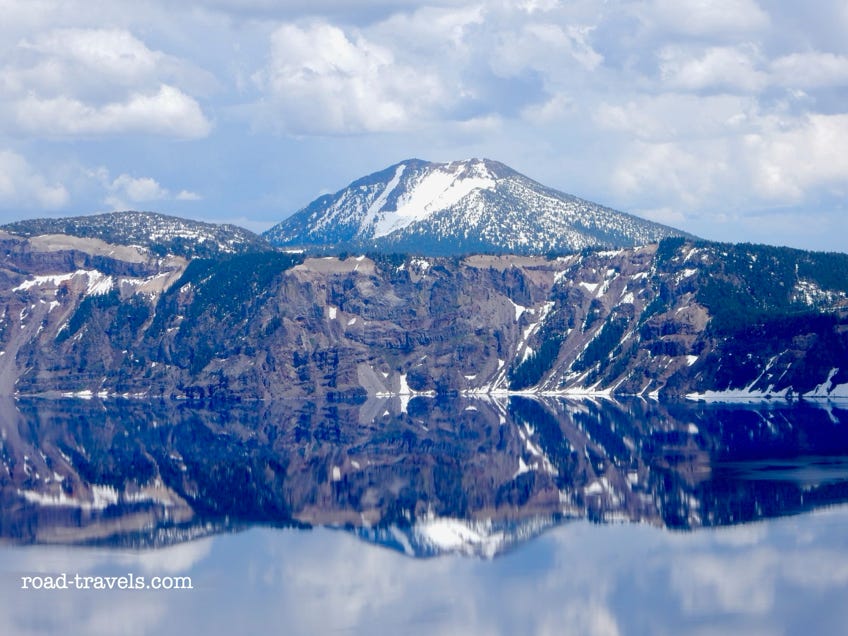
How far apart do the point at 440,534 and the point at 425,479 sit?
30.5 m

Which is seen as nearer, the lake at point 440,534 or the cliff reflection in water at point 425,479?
the lake at point 440,534

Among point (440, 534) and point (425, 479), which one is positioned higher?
point (425, 479)

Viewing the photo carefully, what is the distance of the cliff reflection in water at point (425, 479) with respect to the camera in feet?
367

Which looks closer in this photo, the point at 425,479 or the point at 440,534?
the point at 440,534

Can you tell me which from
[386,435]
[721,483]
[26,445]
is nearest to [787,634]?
[721,483]

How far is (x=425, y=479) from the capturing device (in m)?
138

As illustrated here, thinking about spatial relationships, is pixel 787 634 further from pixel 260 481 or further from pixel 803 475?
pixel 260 481

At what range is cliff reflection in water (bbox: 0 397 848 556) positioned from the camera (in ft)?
367

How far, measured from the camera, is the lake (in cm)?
8119

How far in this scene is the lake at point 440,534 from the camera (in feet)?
266

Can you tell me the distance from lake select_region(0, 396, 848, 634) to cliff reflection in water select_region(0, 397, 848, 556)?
443 millimetres

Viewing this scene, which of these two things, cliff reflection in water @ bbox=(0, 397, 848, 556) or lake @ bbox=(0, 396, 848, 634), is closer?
lake @ bbox=(0, 396, 848, 634)

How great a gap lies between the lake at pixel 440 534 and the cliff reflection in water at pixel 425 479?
17.4 inches

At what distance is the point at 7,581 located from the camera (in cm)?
9056
